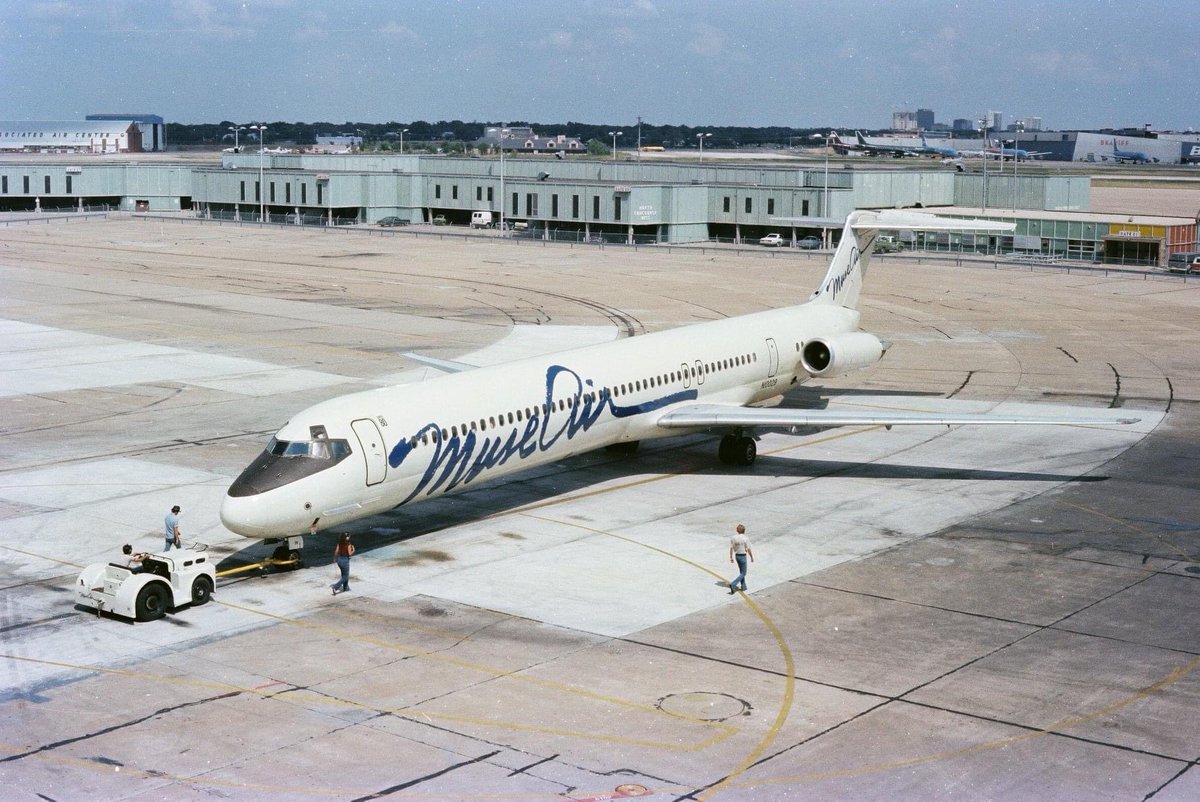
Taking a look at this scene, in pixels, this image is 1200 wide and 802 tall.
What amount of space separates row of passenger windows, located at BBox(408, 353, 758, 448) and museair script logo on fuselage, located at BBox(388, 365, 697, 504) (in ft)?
0.09

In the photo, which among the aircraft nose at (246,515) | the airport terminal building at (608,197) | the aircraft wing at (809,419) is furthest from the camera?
the airport terminal building at (608,197)

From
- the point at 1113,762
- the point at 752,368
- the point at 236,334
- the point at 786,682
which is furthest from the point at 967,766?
the point at 236,334

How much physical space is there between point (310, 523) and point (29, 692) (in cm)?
684

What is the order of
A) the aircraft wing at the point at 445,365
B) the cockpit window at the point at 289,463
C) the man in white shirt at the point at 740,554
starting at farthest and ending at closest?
the aircraft wing at the point at 445,365 → the cockpit window at the point at 289,463 → the man in white shirt at the point at 740,554

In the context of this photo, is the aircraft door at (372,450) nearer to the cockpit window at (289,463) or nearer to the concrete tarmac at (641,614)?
the cockpit window at (289,463)

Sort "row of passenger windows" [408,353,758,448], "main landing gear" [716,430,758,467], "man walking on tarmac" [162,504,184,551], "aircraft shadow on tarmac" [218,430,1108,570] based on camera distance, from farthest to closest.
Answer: "main landing gear" [716,430,758,467] < "aircraft shadow on tarmac" [218,430,1108,570] < "row of passenger windows" [408,353,758,448] < "man walking on tarmac" [162,504,184,551]

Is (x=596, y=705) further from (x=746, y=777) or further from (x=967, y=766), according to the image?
(x=967, y=766)

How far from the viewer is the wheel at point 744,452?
118ft

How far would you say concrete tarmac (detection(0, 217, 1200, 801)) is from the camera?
1811cm

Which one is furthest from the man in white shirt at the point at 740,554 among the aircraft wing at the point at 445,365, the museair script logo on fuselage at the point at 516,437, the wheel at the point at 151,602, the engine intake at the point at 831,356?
the aircraft wing at the point at 445,365

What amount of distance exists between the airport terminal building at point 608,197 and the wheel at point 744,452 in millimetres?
57849

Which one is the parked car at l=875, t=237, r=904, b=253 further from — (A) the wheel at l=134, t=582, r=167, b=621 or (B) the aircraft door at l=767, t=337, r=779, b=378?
(A) the wheel at l=134, t=582, r=167, b=621

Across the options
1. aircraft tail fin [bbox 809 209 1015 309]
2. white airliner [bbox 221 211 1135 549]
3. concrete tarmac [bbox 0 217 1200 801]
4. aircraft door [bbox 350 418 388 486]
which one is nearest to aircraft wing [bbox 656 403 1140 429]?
white airliner [bbox 221 211 1135 549]

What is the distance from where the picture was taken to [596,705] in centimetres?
2000
